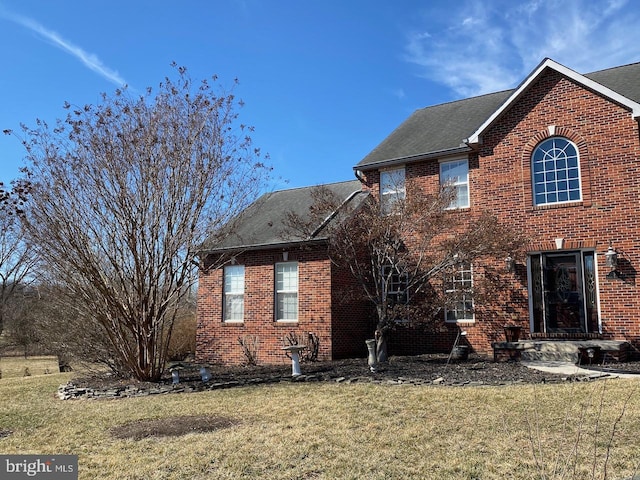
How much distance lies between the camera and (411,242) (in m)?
13.5

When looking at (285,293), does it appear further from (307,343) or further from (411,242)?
(411,242)

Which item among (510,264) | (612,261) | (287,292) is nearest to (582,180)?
(612,261)

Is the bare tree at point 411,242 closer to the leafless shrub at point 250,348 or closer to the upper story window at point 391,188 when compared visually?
the upper story window at point 391,188

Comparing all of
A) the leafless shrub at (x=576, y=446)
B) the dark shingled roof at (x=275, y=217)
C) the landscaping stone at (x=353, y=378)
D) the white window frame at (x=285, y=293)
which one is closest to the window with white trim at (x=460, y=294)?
the landscaping stone at (x=353, y=378)

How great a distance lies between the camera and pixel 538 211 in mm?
14047

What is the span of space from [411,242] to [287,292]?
14.2 ft

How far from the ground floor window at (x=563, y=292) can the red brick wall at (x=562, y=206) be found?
241mm

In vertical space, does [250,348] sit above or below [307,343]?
below

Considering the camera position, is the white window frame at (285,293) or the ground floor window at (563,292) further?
the white window frame at (285,293)

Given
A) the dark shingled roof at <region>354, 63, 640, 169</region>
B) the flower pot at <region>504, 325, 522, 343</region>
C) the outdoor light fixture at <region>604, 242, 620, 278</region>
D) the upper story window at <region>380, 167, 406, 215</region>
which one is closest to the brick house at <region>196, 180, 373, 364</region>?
the upper story window at <region>380, 167, 406, 215</region>

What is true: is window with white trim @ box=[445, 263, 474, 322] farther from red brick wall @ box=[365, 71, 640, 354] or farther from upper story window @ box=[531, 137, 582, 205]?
upper story window @ box=[531, 137, 582, 205]

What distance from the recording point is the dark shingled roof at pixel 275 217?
15.6 metres

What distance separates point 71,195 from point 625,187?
12.8 meters

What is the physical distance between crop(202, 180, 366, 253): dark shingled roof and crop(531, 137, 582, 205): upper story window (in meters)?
4.90
